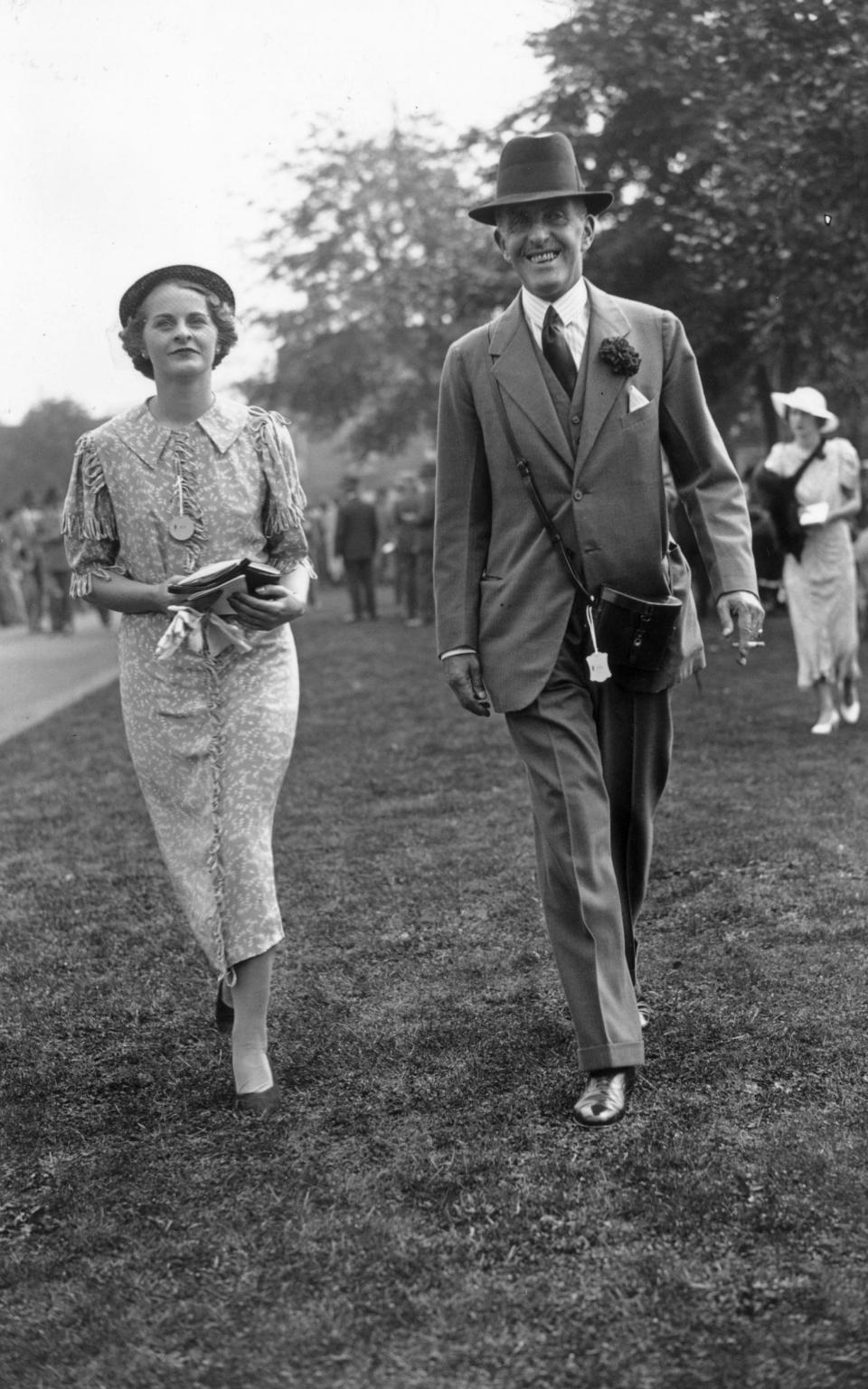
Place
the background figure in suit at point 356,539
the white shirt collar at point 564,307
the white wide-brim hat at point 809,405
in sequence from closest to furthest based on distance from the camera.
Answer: the white shirt collar at point 564,307
the white wide-brim hat at point 809,405
the background figure in suit at point 356,539

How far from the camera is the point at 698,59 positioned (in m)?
14.7

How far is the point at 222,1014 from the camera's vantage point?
4.63 metres

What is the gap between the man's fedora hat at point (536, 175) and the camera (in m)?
4.14

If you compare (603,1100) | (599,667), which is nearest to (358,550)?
(599,667)

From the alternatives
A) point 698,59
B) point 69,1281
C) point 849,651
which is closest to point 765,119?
point 698,59

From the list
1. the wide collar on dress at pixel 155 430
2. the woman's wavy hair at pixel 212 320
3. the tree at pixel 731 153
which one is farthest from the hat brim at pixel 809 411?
the wide collar on dress at pixel 155 430

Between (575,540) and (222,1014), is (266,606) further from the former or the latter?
(222,1014)

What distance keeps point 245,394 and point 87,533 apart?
36233 millimetres

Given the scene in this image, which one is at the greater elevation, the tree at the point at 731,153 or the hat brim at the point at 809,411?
the tree at the point at 731,153

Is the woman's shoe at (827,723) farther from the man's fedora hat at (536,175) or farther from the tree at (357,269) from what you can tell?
the tree at (357,269)

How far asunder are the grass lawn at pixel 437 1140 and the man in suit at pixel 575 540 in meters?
0.44

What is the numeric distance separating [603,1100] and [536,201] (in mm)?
2307

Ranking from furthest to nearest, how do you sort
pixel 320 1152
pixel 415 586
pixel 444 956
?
pixel 415 586
pixel 444 956
pixel 320 1152

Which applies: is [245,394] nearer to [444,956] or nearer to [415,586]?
[415,586]
